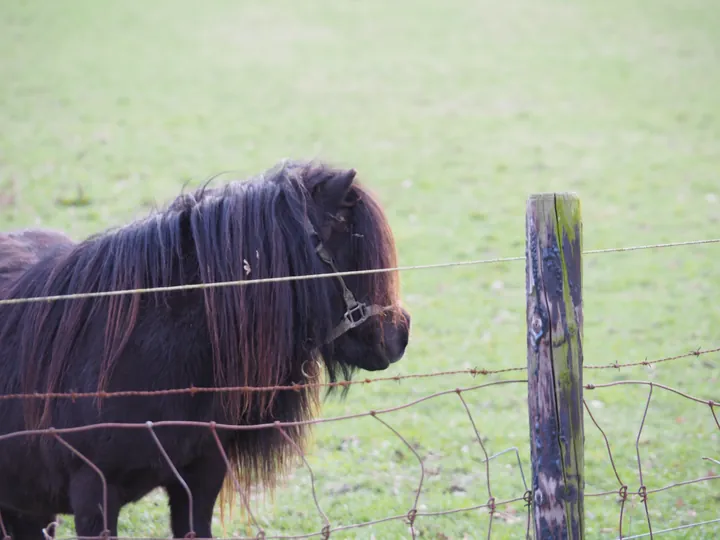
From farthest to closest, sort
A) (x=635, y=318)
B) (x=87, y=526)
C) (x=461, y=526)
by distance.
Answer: (x=635, y=318) < (x=461, y=526) < (x=87, y=526)

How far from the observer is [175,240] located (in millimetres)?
3504

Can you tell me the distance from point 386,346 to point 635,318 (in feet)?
20.0

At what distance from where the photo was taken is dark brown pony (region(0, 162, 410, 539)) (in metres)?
3.31

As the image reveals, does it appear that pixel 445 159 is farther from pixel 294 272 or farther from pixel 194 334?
pixel 194 334

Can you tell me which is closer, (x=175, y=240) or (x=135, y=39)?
(x=175, y=240)

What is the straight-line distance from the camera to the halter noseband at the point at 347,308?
11.5ft

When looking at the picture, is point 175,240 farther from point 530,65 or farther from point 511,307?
point 530,65

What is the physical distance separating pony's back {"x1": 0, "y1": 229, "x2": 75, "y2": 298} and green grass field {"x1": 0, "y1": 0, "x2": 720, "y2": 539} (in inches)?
20.8

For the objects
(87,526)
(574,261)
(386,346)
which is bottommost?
(87,526)

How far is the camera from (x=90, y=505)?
3.28m

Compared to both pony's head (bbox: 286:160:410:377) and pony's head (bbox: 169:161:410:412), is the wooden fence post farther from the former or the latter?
pony's head (bbox: 286:160:410:377)

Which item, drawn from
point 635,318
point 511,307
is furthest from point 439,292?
point 635,318

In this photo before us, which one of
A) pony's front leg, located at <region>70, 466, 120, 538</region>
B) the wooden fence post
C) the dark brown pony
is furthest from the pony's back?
the wooden fence post

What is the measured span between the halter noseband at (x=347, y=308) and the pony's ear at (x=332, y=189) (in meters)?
0.15
